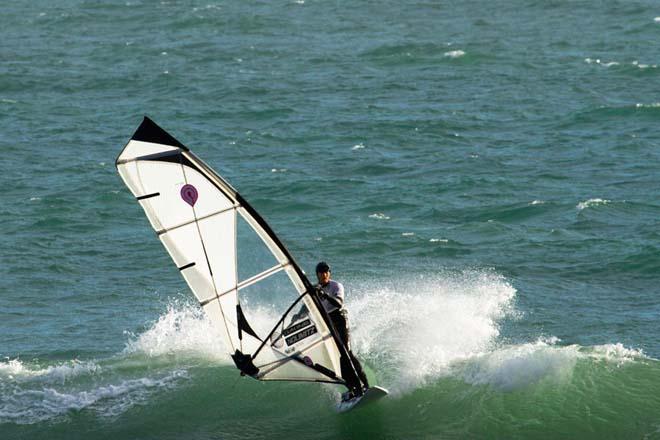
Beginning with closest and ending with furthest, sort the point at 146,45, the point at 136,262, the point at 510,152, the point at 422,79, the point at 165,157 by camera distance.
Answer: the point at 165,157 → the point at 136,262 → the point at 510,152 → the point at 422,79 → the point at 146,45

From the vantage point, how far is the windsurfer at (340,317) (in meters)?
11.4

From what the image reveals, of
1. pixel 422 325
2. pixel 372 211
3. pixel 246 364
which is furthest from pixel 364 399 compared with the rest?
pixel 372 211

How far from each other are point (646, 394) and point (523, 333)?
124 inches

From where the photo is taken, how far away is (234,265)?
1123 centimetres

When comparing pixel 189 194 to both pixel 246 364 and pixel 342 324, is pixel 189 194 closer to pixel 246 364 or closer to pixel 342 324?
pixel 246 364

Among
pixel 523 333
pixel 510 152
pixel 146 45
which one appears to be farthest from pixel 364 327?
pixel 146 45

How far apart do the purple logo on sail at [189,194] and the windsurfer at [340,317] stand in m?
1.42

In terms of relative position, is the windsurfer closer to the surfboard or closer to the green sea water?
the surfboard

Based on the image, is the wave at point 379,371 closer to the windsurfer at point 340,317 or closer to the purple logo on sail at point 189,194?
the windsurfer at point 340,317

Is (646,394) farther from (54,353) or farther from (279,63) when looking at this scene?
(279,63)

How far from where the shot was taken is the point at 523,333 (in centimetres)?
1553

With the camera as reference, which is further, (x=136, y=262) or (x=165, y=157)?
(x=136, y=262)

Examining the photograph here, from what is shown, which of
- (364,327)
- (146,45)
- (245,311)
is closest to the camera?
(245,311)

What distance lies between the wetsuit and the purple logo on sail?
1.60m
